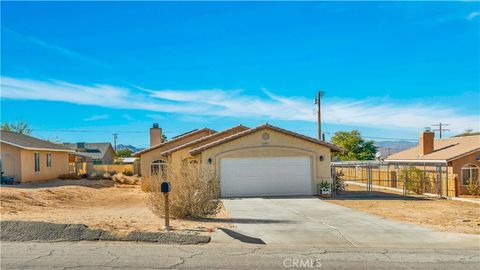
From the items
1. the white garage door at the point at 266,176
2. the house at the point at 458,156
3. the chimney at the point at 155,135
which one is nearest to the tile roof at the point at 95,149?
the chimney at the point at 155,135

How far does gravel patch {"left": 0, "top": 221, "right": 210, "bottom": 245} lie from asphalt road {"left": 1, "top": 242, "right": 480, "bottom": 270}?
0.34m

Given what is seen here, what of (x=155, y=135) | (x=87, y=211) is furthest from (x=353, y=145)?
(x=87, y=211)

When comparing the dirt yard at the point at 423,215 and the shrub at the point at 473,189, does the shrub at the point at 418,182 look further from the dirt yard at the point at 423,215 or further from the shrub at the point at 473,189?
the dirt yard at the point at 423,215

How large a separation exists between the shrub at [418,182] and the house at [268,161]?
24.8 feet

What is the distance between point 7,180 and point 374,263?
2652 centimetres

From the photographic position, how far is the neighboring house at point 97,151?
66188 millimetres

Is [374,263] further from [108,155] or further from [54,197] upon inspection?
[108,155]

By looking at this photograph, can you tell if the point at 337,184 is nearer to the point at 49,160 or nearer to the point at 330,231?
the point at 330,231

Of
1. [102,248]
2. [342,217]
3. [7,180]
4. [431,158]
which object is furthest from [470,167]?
[7,180]

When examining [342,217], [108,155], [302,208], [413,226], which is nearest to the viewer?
[413,226]

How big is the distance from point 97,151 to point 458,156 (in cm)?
5374

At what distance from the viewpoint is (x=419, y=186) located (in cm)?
2903

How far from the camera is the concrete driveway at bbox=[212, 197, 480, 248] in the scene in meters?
10.7

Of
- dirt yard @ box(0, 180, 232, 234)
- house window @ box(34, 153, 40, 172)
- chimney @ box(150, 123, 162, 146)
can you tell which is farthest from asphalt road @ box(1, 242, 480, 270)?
chimney @ box(150, 123, 162, 146)
